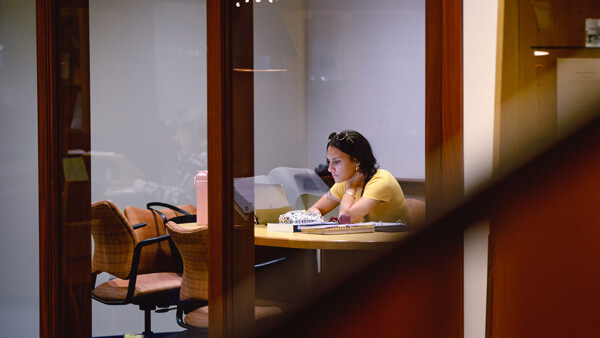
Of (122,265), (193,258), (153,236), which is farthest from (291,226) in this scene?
(153,236)

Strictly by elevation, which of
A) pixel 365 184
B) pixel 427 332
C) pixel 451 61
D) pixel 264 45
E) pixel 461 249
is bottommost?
pixel 427 332

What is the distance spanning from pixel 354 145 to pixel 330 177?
0.27 metres

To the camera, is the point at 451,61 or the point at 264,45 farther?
the point at 264,45

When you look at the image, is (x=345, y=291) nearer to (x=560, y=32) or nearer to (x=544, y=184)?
(x=544, y=184)

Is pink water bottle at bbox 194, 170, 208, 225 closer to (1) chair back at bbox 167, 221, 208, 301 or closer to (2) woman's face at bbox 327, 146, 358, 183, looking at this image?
(1) chair back at bbox 167, 221, 208, 301

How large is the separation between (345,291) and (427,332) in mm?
377

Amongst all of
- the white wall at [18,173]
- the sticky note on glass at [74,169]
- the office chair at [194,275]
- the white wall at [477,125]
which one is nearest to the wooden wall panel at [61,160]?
the sticky note on glass at [74,169]

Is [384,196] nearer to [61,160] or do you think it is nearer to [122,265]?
[61,160]

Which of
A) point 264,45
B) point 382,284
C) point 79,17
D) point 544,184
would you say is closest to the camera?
point 544,184

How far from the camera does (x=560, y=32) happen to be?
183cm

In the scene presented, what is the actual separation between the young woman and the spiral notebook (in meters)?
0.09

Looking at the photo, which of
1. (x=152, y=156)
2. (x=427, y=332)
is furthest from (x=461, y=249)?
(x=152, y=156)

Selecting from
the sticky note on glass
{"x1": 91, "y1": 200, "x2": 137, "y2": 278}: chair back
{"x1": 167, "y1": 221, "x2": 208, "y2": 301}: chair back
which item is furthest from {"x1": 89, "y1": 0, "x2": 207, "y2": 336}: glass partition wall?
{"x1": 167, "y1": 221, "x2": 208, "y2": 301}: chair back

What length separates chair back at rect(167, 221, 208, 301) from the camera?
9.11ft
